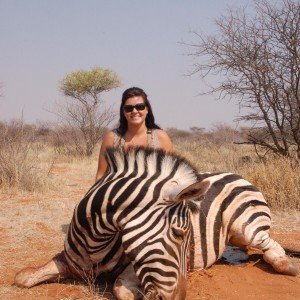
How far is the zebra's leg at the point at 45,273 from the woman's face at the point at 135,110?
4.45 ft

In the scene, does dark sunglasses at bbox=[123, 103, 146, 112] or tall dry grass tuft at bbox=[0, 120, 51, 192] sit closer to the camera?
dark sunglasses at bbox=[123, 103, 146, 112]

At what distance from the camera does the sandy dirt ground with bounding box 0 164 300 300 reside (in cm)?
308

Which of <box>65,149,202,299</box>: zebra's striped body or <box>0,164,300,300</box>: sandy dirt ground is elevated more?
<box>65,149,202,299</box>: zebra's striped body

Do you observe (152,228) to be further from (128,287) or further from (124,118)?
(124,118)

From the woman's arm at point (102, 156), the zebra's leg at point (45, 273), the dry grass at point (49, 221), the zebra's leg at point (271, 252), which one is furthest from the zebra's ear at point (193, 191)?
the woman's arm at point (102, 156)

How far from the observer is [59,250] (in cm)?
442

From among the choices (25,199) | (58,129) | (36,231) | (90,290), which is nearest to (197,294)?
(90,290)

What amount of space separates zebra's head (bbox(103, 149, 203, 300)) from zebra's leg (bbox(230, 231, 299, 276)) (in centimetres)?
121

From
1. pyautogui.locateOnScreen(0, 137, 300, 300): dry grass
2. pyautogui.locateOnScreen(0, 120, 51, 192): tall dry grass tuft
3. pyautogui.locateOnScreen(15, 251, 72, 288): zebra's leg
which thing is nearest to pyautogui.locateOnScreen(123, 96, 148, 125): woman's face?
pyautogui.locateOnScreen(0, 137, 300, 300): dry grass

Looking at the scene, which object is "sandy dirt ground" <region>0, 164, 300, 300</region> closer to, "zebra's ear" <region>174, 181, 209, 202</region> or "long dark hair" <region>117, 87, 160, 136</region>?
"zebra's ear" <region>174, 181, 209, 202</region>

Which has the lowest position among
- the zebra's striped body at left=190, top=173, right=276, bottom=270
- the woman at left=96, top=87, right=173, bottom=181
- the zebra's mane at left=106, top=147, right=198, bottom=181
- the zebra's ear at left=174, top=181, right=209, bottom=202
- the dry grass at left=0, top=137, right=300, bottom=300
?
the dry grass at left=0, top=137, right=300, bottom=300

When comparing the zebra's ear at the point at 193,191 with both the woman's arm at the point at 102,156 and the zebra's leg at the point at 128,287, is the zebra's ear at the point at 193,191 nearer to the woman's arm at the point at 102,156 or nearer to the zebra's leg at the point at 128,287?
the zebra's leg at the point at 128,287

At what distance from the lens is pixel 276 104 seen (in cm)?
917

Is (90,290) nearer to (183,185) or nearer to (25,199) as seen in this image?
(183,185)
